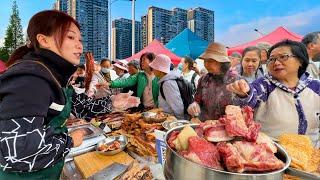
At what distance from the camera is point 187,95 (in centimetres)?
352

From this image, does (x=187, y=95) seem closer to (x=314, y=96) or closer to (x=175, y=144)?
(x=314, y=96)

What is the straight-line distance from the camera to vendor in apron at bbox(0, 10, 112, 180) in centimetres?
105

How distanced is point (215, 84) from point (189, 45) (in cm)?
776

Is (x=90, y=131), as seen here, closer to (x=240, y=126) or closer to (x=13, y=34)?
(x=240, y=126)

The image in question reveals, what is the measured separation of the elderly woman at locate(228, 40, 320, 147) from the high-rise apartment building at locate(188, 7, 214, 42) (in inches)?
979

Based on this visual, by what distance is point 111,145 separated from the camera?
1950 millimetres

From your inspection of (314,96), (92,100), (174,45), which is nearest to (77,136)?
(92,100)

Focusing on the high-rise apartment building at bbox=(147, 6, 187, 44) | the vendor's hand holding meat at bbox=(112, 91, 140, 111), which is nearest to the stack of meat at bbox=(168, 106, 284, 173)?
the vendor's hand holding meat at bbox=(112, 91, 140, 111)

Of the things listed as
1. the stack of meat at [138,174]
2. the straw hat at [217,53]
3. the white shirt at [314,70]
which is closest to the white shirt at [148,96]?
the straw hat at [217,53]

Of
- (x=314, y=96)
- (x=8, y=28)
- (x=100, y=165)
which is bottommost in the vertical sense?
(x=100, y=165)

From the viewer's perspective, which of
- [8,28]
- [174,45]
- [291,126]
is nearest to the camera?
[291,126]

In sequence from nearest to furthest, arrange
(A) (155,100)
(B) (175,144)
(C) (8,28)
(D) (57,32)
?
(B) (175,144)
(D) (57,32)
(A) (155,100)
(C) (8,28)

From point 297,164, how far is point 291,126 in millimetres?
708

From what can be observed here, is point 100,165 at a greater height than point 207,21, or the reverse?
point 207,21
